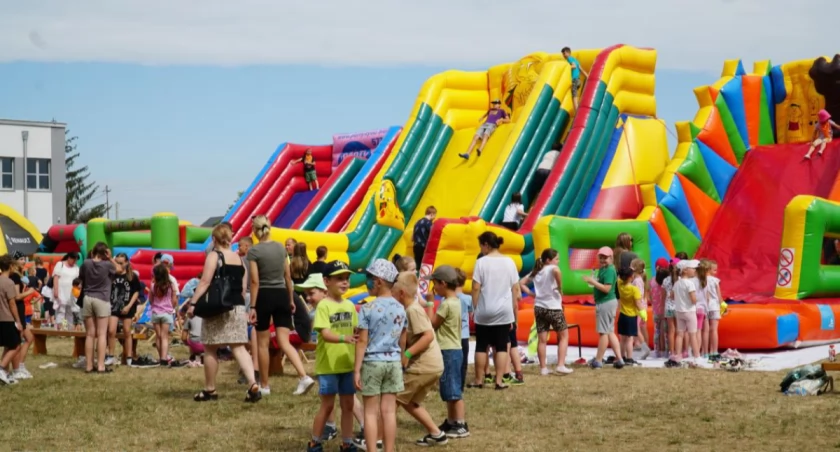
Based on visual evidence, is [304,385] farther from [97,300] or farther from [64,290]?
[64,290]

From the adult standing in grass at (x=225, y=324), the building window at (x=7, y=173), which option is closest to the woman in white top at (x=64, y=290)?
the adult standing in grass at (x=225, y=324)

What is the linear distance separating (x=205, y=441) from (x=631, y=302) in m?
5.31

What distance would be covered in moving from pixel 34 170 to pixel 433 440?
3641cm

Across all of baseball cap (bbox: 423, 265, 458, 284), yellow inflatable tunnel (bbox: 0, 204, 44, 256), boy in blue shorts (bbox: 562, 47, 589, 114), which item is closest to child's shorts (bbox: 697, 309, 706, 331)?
baseball cap (bbox: 423, 265, 458, 284)

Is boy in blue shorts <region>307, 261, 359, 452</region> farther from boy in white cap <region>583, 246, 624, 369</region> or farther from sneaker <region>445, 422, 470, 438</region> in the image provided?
boy in white cap <region>583, 246, 624, 369</region>

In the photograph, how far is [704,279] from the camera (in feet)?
34.9

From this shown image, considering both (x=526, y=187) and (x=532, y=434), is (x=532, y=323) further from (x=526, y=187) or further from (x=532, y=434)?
(x=532, y=434)

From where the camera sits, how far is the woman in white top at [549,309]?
9.58 meters

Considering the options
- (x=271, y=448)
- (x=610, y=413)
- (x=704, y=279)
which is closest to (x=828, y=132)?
(x=704, y=279)

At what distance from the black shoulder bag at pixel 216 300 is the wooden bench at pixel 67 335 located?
11.4ft

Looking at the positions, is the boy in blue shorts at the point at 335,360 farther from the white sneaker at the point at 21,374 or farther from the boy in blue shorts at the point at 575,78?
the boy in blue shorts at the point at 575,78

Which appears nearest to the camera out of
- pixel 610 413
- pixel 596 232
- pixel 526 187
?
pixel 610 413

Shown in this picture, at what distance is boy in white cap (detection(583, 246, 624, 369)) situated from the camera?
10.1m

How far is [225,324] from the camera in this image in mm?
8008
